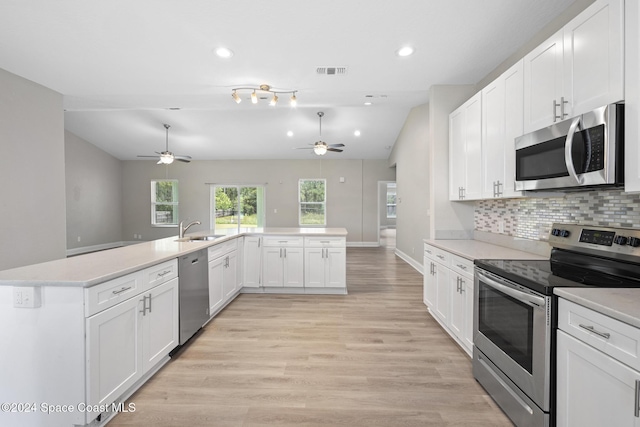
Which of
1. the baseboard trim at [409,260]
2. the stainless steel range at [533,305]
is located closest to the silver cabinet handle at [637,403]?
the stainless steel range at [533,305]

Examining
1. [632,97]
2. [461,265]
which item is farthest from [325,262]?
[632,97]

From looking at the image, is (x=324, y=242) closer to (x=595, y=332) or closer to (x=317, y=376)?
(x=317, y=376)

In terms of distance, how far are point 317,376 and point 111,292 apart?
1.51 metres

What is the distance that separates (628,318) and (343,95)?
375 cm

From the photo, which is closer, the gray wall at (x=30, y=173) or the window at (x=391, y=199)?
the gray wall at (x=30, y=173)

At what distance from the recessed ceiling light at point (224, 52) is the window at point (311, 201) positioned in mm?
6286

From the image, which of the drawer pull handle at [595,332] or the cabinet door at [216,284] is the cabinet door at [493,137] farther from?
the cabinet door at [216,284]

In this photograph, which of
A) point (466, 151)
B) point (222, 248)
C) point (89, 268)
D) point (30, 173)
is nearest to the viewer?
point (89, 268)

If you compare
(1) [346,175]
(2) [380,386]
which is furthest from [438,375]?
(1) [346,175]

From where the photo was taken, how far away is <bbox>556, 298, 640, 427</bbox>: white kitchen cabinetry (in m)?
1.04

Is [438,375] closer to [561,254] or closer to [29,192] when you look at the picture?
[561,254]

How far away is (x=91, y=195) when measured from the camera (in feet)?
26.8

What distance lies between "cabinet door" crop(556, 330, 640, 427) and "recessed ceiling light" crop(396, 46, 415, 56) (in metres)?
2.61

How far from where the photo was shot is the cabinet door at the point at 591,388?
3.45ft
